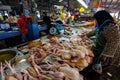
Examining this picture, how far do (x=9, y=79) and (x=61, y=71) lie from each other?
659 millimetres

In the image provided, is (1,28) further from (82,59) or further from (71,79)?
(71,79)

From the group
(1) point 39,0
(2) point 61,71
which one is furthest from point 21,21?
(1) point 39,0

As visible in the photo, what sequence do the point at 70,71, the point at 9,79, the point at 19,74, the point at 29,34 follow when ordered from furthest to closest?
the point at 29,34 → the point at 70,71 → the point at 19,74 → the point at 9,79

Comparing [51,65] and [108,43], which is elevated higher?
[108,43]

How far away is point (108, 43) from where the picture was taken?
87.7 inches

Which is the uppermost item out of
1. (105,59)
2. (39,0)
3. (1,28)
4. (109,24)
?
(39,0)

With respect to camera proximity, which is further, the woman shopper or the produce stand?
the woman shopper

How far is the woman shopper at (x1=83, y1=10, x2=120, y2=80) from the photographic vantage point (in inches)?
86.0

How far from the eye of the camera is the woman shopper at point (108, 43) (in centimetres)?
218

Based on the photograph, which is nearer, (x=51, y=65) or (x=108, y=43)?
(x=51, y=65)

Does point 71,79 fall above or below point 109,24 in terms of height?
below

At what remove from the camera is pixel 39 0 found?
12.5m

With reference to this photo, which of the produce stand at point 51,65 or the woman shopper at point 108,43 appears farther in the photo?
the woman shopper at point 108,43

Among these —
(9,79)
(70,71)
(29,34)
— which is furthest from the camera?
(29,34)
